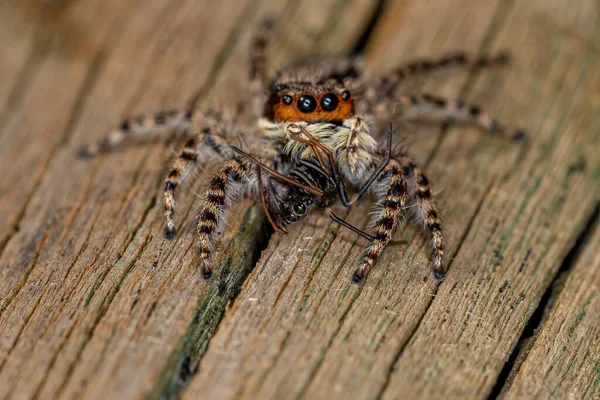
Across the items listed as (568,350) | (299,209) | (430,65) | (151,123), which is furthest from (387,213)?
(151,123)

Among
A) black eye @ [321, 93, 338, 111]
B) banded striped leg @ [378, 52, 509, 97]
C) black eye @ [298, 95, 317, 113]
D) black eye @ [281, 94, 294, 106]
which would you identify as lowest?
black eye @ [281, 94, 294, 106]

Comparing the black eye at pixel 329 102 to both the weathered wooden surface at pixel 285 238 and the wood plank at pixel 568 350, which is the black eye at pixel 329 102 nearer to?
the weathered wooden surface at pixel 285 238

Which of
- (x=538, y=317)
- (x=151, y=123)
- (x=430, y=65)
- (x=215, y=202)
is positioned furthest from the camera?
(x=430, y=65)

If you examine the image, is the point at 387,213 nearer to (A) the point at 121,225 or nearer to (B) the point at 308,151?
(B) the point at 308,151

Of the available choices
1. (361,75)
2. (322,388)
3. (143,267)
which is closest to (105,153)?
(143,267)

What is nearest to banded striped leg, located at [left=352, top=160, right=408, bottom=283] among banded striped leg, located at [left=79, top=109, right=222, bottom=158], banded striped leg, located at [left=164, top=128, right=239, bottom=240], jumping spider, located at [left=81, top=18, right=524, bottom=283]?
jumping spider, located at [left=81, top=18, right=524, bottom=283]

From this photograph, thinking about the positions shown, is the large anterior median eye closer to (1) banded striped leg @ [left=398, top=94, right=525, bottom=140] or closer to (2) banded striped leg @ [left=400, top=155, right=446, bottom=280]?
(2) banded striped leg @ [left=400, top=155, right=446, bottom=280]
